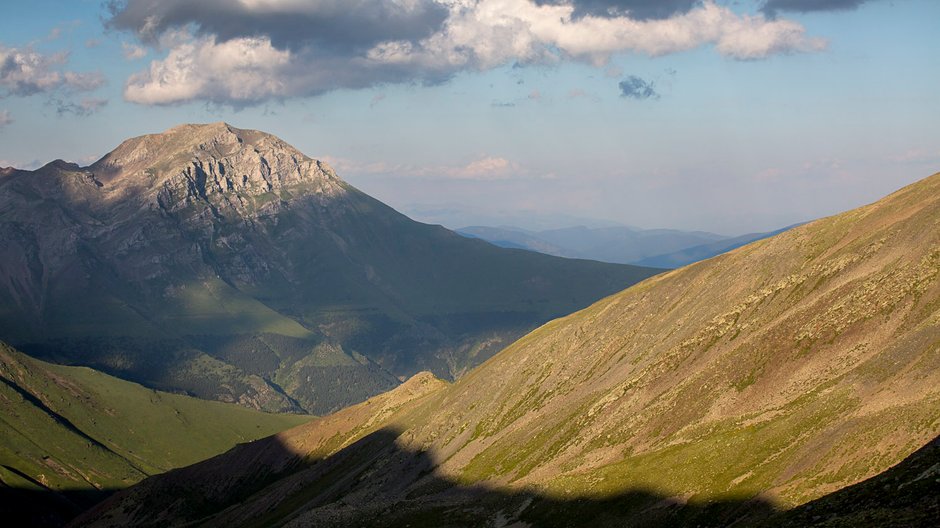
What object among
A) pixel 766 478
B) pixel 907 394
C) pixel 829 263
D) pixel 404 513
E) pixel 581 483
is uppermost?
pixel 829 263

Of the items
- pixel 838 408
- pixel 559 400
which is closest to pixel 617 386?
→ pixel 559 400

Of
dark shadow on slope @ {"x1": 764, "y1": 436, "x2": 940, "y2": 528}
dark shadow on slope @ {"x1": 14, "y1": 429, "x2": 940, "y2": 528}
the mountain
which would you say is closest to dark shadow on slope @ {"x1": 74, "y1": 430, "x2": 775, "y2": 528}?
dark shadow on slope @ {"x1": 14, "y1": 429, "x2": 940, "y2": 528}

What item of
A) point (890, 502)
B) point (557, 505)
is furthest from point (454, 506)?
point (890, 502)

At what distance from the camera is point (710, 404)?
119812 mm

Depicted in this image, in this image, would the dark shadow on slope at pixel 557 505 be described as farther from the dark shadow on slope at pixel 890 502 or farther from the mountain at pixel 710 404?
the mountain at pixel 710 404

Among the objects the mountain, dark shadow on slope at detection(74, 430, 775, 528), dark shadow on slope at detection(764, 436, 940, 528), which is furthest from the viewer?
dark shadow on slope at detection(74, 430, 775, 528)

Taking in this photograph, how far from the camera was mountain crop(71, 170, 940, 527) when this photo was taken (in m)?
87.0

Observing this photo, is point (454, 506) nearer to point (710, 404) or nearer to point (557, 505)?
point (557, 505)

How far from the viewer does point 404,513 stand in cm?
13988

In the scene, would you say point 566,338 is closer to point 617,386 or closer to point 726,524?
point 617,386

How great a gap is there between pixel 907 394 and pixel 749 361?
3661cm

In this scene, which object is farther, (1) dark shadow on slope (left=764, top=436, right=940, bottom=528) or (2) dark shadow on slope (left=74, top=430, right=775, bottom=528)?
(2) dark shadow on slope (left=74, top=430, right=775, bottom=528)

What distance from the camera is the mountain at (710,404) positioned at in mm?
87000

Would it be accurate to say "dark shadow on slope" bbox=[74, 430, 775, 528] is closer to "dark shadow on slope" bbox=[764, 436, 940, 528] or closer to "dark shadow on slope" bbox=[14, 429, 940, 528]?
"dark shadow on slope" bbox=[14, 429, 940, 528]
